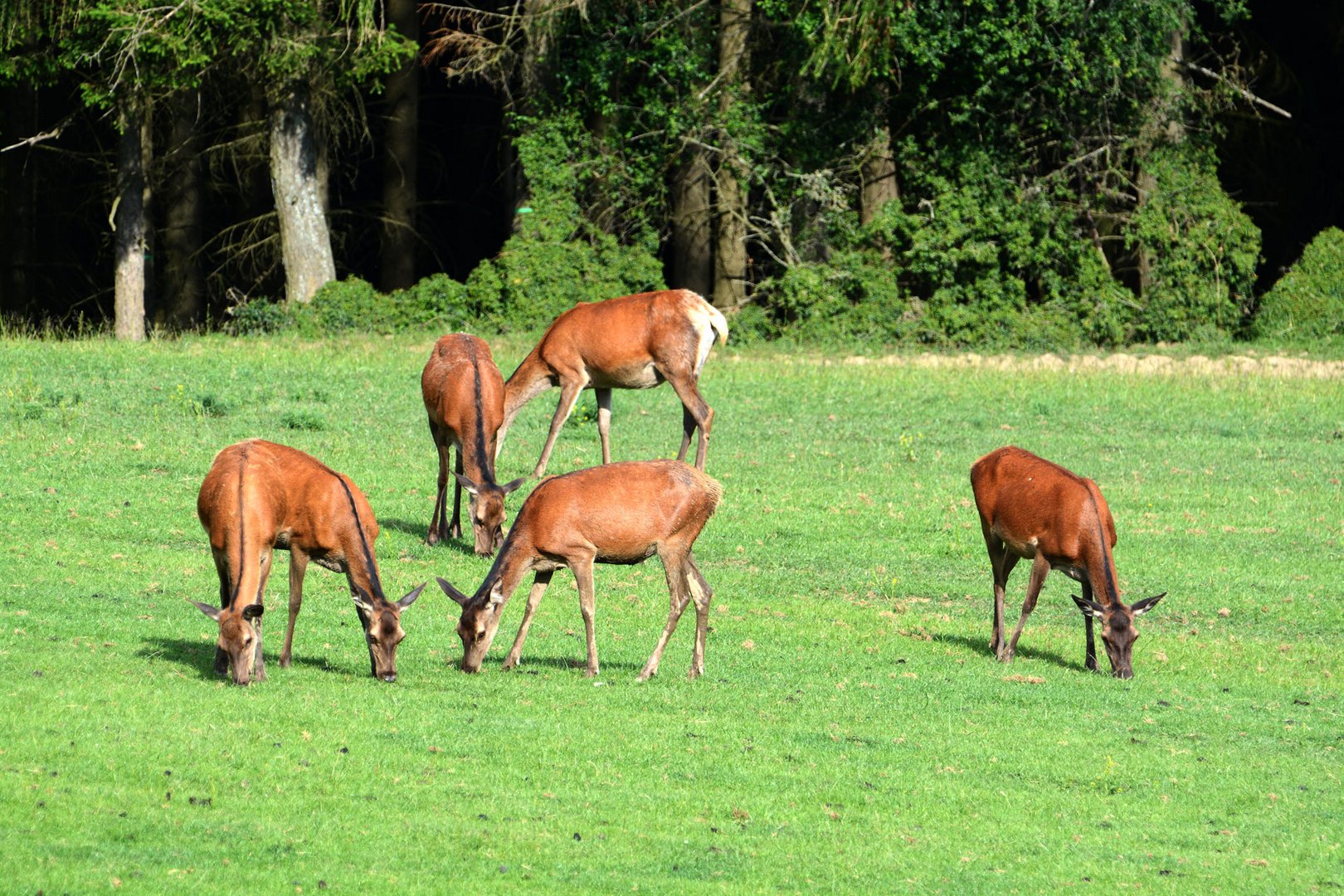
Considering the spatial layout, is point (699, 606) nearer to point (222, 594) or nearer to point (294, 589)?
point (294, 589)

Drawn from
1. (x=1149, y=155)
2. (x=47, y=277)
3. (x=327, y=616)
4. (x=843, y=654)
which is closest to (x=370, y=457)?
(x=327, y=616)

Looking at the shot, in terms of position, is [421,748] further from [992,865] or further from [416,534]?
[416,534]

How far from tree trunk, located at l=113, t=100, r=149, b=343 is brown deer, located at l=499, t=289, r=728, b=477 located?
48.0ft

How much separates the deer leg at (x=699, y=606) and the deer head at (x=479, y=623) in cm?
133

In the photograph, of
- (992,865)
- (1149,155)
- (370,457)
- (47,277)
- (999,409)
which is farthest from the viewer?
(47,277)

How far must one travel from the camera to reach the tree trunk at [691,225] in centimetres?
3572

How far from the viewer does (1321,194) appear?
4238 centimetres

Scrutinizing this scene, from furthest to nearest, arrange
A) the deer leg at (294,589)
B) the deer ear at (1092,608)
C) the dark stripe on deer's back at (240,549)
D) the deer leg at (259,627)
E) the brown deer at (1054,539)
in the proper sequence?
the brown deer at (1054,539) → the deer ear at (1092,608) → the deer leg at (294,589) → the deer leg at (259,627) → the dark stripe on deer's back at (240,549)

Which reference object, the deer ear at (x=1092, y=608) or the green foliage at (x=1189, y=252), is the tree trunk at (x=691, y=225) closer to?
the green foliage at (x=1189, y=252)

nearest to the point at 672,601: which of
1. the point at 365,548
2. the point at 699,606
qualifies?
the point at 699,606

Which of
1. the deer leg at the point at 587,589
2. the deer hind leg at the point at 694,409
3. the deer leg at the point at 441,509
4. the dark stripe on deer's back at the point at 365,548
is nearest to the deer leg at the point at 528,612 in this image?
the deer leg at the point at 587,589

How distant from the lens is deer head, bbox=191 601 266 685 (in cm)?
1116

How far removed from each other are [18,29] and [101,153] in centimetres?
915

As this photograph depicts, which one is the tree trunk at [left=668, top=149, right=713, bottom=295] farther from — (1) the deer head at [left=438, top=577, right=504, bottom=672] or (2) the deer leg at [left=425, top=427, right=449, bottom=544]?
(1) the deer head at [left=438, top=577, right=504, bottom=672]
